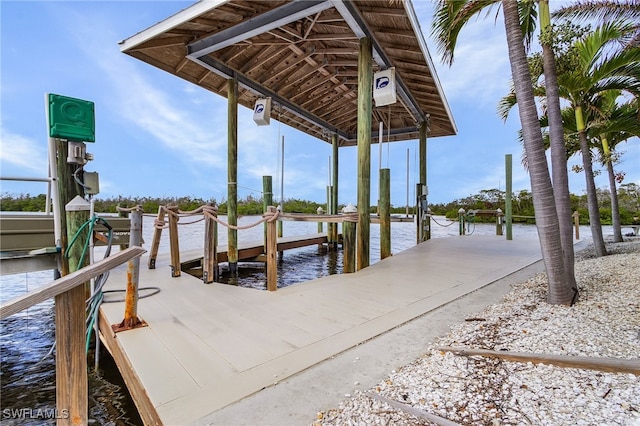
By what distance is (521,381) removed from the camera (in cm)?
134

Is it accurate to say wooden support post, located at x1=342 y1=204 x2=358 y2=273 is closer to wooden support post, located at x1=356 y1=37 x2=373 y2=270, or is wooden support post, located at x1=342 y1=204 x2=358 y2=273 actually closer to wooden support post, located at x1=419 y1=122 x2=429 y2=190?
wooden support post, located at x1=356 y1=37 x2=373 y2=270

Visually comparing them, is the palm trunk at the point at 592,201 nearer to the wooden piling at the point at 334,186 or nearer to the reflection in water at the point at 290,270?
the reflection in water at the point at 290,270

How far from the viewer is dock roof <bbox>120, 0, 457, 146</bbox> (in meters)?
3.88

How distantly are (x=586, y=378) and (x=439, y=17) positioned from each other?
128 inches

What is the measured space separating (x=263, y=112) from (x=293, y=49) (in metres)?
1.36

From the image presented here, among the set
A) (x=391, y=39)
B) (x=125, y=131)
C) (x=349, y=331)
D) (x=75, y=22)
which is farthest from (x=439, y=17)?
(x=125, y=131)

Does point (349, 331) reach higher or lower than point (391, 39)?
lower

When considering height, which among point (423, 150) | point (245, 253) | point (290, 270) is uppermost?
point (423, 150)

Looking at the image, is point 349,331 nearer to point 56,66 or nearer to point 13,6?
point 13,6

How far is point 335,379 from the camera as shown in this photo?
1468 mm

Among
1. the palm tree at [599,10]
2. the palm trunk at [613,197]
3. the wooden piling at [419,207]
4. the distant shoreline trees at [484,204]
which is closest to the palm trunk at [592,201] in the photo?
the palm tree at [599,10]

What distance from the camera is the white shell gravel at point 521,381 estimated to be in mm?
1116

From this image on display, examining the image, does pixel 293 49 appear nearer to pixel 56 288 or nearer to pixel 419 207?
pixel 419 207

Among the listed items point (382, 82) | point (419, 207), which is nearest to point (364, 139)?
point (382, 82)
